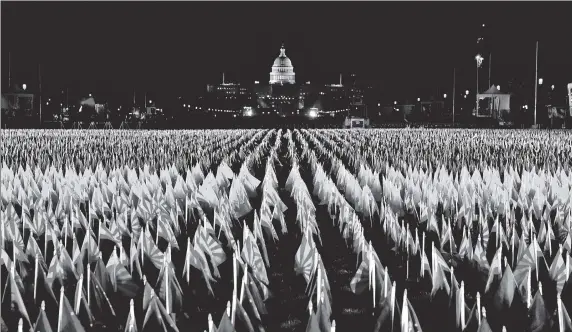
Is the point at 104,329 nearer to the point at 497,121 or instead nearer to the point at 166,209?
the point at 166,209

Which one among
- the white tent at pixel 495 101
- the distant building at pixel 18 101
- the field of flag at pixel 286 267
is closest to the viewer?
the field of flag at pixel 286 267

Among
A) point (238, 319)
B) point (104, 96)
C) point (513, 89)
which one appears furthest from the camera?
point (104, 96)

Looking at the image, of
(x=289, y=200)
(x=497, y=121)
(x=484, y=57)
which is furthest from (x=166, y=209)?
(x=484, y=57)

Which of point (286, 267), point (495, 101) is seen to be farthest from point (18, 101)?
point (286, 267)

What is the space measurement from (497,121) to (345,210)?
56.7 m

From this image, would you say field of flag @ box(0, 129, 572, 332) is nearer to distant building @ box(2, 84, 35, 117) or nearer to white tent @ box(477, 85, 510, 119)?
white tent @ box(477, 85, 510, 119)

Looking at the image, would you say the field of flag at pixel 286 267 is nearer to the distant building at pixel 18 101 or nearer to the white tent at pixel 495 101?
the white tent at pixel 495 101

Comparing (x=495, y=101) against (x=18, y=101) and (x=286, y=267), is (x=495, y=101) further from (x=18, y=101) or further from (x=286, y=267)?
(x=286, y=267)

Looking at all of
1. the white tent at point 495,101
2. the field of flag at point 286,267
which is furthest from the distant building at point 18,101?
the field of flag at point 286,267

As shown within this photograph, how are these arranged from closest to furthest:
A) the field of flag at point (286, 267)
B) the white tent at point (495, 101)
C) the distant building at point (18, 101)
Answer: the field of flag at point (286, 267) < the white tent at point (495, 101) < the distant building at point (18, 101)

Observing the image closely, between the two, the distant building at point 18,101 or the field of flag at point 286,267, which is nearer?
the field of flag at point 286,267

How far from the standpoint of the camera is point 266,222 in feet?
30.5

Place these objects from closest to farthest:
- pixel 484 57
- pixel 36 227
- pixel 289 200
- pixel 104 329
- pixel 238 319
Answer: pixel 238 319 < pixel 104 329 < pixel 36 227 < pixel 289 200 < pixel 484 57

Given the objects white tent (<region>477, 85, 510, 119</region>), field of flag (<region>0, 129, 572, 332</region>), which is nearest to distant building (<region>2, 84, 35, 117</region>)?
white tent (<region>477, 85, 510, 119</region>)
